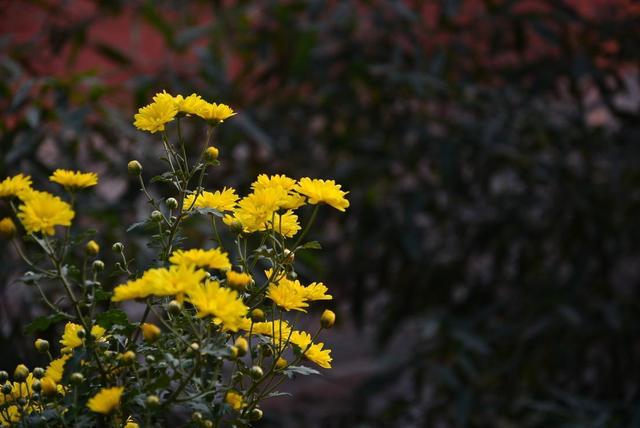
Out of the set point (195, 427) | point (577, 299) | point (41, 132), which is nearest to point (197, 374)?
Result: point (195, 427)

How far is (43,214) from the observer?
1.68 feet

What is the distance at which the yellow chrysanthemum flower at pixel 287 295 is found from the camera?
588 millimetres

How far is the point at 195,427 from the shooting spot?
0.61 meters

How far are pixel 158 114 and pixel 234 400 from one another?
18cm

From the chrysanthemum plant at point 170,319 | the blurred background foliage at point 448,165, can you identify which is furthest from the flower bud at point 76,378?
the blurred background foliage at point 448,165

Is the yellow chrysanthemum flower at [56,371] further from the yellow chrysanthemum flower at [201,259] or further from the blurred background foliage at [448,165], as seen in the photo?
the blurred background foliage at [448,165]

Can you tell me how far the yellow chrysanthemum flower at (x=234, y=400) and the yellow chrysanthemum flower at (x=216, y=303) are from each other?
0.20 ft

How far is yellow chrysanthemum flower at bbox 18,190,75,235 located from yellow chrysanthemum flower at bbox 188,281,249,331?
0.08m

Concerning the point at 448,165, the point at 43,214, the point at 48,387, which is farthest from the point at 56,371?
the point at 448,165

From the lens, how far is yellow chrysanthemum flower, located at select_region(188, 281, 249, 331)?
0.50 metres

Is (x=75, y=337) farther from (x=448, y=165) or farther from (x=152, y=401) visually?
(x=448, y=165)

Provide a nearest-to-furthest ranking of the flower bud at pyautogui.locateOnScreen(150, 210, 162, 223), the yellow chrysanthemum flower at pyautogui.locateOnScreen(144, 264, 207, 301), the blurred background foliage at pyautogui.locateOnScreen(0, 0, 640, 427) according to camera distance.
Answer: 1. the yellow chrysanthemum flower at pyautogui.locateOnScreen(144, 264, 207, 301)
2. the flower bud at pyautogui.locateOnScreen(150, 210, 162, 223)
3. the blurred background foliage at pyautogui.locateOnScreen(0, 0, 640, 427)

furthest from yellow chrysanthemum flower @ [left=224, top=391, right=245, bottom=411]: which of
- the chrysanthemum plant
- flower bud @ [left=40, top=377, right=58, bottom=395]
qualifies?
flower bud @ [left=40, top=377, right=58, bottom=395]

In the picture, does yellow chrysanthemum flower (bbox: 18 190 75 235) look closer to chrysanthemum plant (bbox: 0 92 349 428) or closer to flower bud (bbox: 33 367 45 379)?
chrysanthemum plant (bbox: 0 92 349 428)
